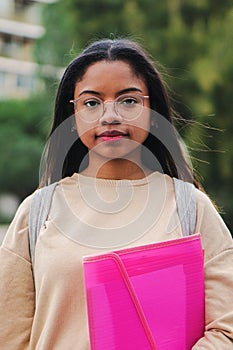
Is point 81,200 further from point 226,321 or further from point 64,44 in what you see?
point 64,44

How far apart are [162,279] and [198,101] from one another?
13184 millimetres

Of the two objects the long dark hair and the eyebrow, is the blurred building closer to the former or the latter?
the long dark hair

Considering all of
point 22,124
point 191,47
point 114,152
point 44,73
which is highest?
point 114,152

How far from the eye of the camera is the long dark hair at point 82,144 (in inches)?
94.7

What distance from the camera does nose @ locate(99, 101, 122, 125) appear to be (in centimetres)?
225

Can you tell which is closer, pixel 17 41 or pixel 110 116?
pixel 110 116

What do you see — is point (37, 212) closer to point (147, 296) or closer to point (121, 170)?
point (121, 170)

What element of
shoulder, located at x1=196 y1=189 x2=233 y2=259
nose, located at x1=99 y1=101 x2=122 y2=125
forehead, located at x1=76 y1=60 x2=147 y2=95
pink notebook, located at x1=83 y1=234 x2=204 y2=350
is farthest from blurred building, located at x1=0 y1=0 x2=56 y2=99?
pink notebook, located at x1=83 y1=234 x2=204 y2=350

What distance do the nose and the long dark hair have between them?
0.56 feet

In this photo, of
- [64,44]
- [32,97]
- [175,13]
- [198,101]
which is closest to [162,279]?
[198,101]

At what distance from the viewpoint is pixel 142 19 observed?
16641 mm

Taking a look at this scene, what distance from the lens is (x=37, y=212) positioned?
230 centimetres

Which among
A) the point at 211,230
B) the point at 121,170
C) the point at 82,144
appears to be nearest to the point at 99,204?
the point at 121,170

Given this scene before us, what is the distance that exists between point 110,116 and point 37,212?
0.34 m
